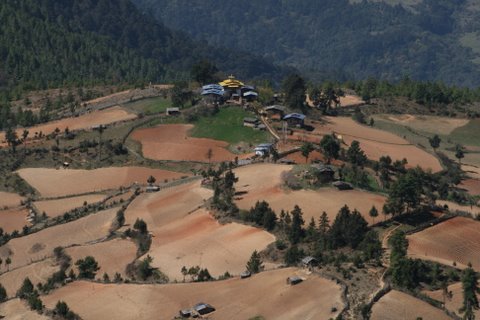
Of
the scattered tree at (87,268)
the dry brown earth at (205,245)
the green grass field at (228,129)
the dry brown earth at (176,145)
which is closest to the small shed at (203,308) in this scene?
the dry brown earth at (205,245)

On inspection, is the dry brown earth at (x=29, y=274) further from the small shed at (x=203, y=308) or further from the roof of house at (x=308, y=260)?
the roof of house at (x=308, y=260)

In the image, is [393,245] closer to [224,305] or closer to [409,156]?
[224,305]

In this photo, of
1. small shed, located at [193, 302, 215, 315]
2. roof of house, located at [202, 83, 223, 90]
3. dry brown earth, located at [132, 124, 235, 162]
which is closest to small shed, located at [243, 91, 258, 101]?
roof of house, located at [202, 83, 223, 90]

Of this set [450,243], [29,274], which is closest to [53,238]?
[29,274]

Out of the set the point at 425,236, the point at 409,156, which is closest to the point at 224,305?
the point at 425,236

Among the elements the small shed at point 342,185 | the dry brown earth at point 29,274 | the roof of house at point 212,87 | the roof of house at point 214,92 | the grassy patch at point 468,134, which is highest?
the roof of house at point 212,87

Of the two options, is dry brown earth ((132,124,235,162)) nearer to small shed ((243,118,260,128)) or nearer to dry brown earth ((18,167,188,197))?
dry brown earth ((18,167,188,197))

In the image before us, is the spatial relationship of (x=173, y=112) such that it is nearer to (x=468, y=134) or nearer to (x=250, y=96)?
(x=250, y=96)
